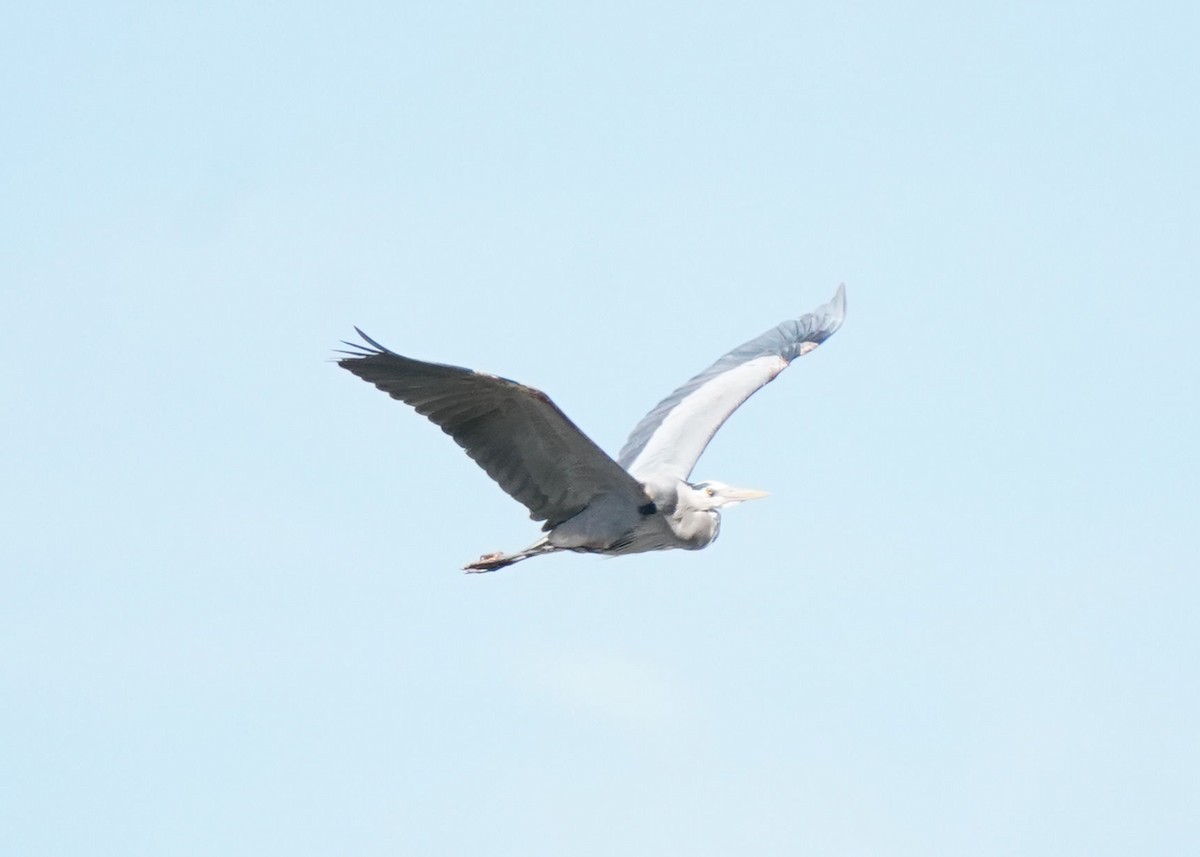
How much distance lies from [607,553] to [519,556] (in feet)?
2.04

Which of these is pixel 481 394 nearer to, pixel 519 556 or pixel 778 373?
pixel 519 556

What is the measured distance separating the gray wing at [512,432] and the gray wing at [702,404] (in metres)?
0.96

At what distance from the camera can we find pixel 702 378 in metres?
14.4

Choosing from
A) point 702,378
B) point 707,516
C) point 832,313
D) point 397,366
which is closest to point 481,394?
point 397,366

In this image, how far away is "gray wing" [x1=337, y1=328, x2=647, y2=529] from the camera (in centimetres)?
968

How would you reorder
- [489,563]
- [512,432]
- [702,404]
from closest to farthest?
[512,432]
[489,563]
[702,404]

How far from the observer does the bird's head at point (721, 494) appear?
39.4ft

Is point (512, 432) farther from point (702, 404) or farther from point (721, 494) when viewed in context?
point (702, 404)

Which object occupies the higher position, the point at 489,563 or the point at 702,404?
the point at 702,404

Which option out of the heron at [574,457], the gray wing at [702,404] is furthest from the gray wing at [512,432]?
the gray wing at [702,404]

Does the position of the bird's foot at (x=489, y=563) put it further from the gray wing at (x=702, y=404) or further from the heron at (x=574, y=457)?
the gray wing at (x=702, y=404)

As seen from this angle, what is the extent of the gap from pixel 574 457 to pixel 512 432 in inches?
18.5

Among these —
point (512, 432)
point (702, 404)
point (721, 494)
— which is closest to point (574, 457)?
point (512, 432)

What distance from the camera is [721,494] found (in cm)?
1220
